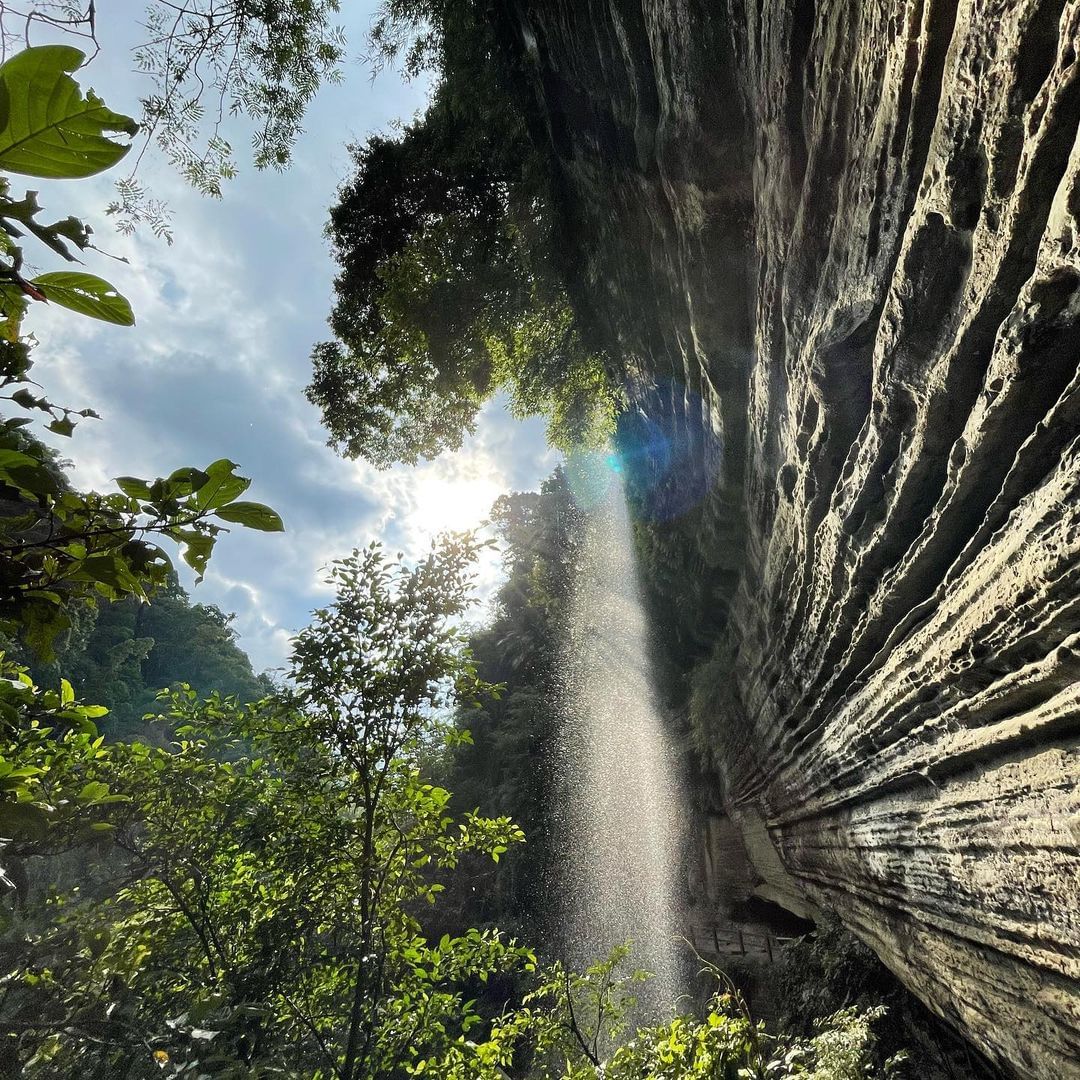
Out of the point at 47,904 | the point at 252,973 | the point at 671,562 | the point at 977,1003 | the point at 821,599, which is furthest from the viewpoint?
the point at 671,562

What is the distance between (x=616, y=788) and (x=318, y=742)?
11.7m

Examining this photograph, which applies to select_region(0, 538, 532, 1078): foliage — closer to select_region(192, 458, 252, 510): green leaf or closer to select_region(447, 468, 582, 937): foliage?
select_region(192, 458, 252, 510): green leaf

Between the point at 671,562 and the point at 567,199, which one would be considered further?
the point at 671,562

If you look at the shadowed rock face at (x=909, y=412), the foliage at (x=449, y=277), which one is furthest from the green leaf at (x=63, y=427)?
the foliage at (x=449, y=277)

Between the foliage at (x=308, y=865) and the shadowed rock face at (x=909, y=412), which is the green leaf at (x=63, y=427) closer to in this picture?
the shadowed rock face at (x=909, y=412)

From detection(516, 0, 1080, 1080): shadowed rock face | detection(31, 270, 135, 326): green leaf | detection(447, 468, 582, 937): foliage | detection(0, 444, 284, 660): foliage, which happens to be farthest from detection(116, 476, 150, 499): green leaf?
detection(447, 468, 582, 937): foliage

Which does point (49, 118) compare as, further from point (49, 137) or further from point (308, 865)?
point (308, 865)

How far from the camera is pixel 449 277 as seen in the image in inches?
324

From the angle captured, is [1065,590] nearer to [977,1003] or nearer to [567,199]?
[977,1003]

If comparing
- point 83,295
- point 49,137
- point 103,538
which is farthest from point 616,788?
point 49,137

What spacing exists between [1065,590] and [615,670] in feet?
44.2

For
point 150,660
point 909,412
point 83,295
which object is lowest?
point 83,295

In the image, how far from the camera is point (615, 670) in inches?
571

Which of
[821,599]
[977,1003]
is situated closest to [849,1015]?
[977,1003]
